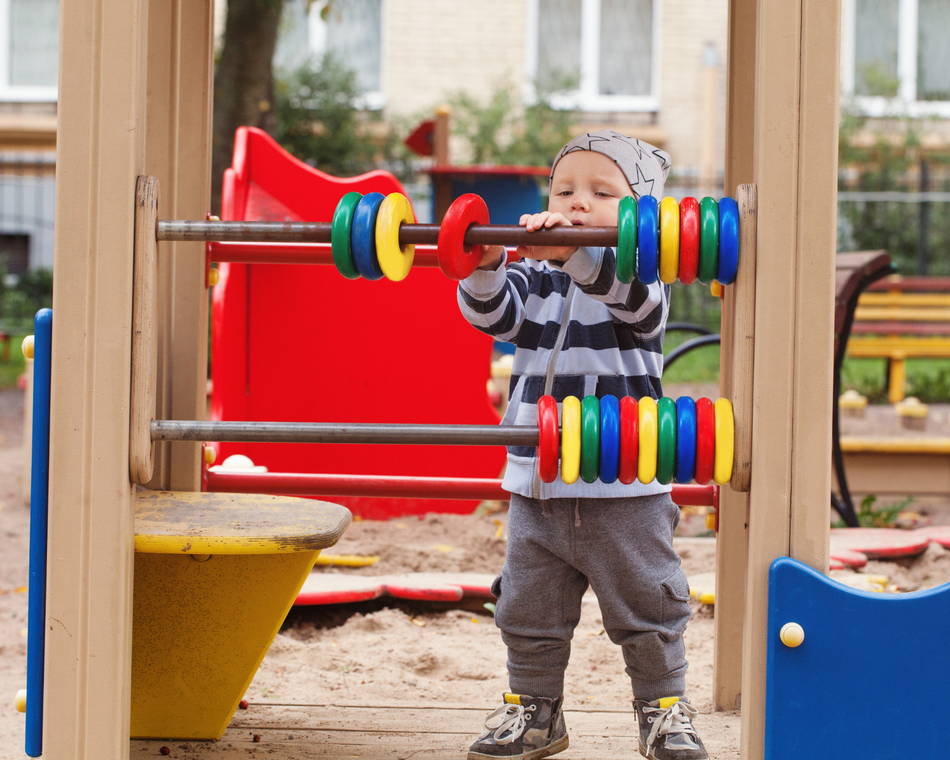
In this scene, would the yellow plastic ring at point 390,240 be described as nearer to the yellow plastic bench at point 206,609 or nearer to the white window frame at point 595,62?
the yellow plastic bench at point 206,609

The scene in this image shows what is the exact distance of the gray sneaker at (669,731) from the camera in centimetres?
159

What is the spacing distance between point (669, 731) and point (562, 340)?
2.25ft

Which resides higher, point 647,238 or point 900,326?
point 900,326

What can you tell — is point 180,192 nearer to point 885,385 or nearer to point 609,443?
point 609,443

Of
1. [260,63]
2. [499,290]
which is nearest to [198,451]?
[499,290]

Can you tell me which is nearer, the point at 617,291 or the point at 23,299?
the point at 617,291

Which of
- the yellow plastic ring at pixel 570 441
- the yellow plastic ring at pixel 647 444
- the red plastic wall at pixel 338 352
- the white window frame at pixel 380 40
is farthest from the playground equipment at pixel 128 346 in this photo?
the white window frame at pixel 380 40

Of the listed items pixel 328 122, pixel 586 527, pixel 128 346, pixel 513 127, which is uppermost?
pixel 513 127

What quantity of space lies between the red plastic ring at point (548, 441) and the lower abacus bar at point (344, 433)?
0.02 metres

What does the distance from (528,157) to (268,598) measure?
28.6 feet

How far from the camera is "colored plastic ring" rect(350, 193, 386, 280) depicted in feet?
4.34

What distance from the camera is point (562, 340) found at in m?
1.70

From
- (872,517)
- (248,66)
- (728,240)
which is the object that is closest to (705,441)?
(728,240)

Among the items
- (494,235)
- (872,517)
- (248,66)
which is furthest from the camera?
(248,66)
